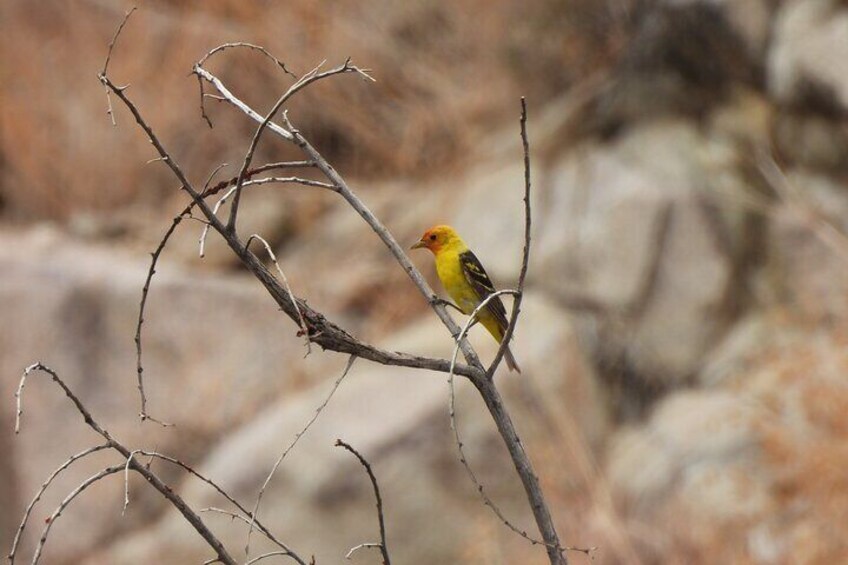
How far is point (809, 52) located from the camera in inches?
325

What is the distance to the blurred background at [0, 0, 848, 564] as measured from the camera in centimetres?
723

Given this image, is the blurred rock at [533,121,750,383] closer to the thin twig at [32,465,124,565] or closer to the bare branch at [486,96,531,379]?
the bare branch at [486,96,531,379]

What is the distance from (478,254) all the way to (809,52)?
8.01 ft

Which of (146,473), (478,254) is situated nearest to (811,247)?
(478,254)

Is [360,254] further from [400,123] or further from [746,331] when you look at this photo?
A: [746,331]

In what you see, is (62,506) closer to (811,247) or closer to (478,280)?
(478,280)

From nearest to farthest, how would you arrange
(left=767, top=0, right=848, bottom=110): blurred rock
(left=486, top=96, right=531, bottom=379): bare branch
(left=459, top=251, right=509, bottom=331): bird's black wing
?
1. (left=486, top=96, right=531, bottom=379): bare branch
2. (left=459, top=251, right=509, bottom=331): bird's black wing
3. (left=767, top=0, right=848, bottom=110): blurred rock

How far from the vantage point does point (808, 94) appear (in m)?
8.31

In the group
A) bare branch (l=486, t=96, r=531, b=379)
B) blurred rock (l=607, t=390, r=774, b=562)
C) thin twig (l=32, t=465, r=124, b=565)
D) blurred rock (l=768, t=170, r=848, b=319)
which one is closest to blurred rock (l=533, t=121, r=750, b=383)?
blurred rock (l=768, t=170, r=848, b=319)

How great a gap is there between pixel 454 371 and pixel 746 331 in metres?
6.34

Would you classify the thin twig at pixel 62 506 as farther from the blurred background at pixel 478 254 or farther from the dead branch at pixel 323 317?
the blurred background at pixel 478 254

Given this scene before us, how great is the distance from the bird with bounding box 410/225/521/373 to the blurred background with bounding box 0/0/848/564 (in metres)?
2.87

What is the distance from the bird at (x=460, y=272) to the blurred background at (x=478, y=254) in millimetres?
2871

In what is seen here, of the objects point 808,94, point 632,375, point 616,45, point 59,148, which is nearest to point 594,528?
point 632,375
